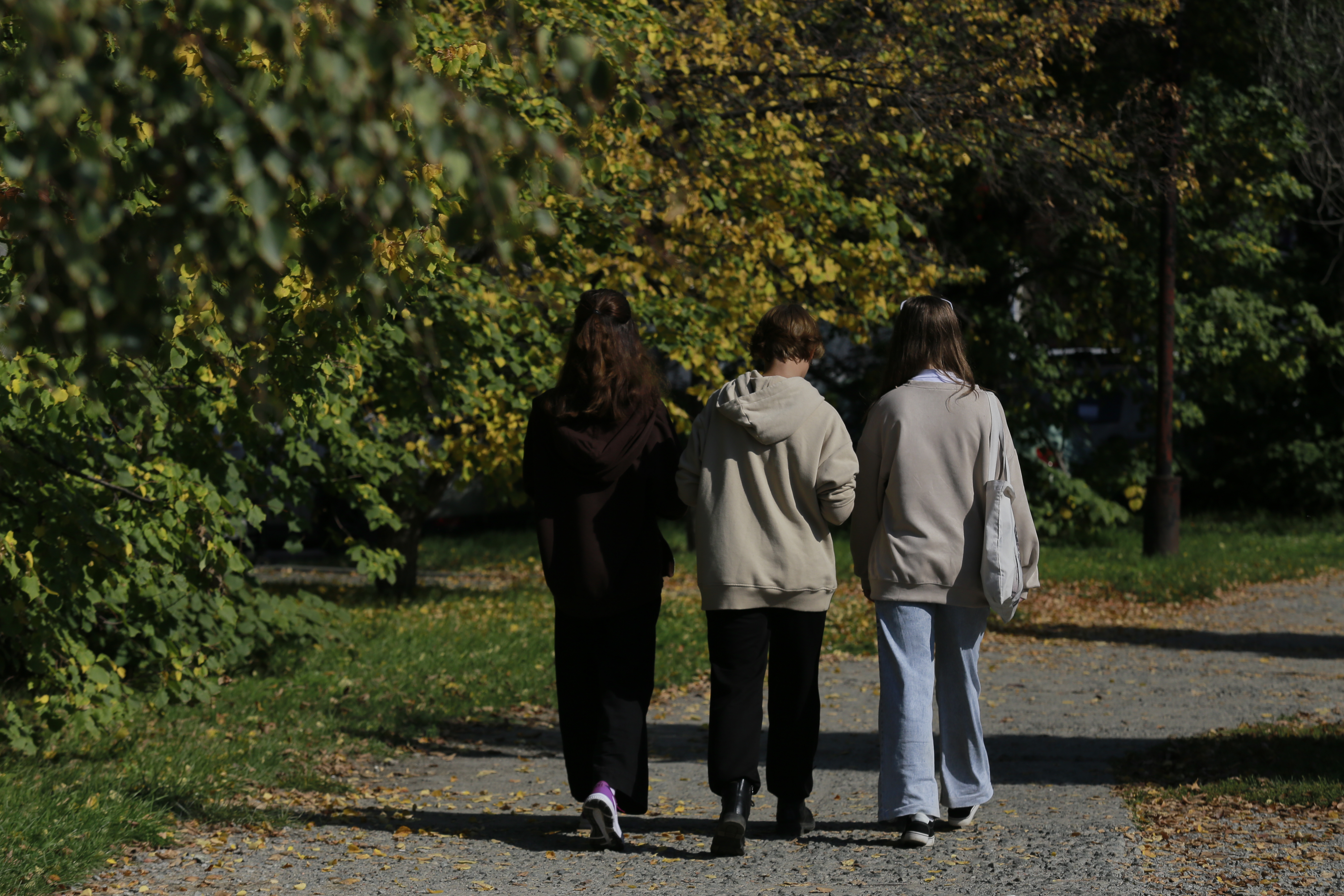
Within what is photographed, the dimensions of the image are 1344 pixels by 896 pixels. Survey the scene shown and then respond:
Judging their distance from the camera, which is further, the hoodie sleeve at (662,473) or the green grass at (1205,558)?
the green grass at (1205,558)

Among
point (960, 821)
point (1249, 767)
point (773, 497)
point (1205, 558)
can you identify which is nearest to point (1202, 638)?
point (1249, 767)

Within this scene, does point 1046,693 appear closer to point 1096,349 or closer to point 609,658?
point 609,658

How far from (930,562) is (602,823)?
1347 millimetres

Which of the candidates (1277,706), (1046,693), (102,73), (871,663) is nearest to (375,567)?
(871,663)

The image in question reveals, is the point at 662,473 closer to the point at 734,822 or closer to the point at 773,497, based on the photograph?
the point at 773,497

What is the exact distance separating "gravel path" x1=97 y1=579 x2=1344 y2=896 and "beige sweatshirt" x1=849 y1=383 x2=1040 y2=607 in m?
0.85

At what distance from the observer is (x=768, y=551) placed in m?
4.52

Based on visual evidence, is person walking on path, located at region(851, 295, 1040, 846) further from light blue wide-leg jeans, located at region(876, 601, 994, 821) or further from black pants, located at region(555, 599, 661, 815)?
black pants, located at region(555, 599, 661, 815)

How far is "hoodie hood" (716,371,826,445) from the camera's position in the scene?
4496mm

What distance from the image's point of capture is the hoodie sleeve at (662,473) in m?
4.73

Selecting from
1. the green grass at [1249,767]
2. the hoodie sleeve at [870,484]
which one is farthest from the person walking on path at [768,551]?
the green grass at [1249,767]

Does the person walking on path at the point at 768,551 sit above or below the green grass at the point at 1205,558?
above

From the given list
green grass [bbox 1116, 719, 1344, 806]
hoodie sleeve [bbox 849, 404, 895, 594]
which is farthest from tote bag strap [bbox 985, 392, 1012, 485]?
green grass [bbox 1116, 719, 1344, 806]

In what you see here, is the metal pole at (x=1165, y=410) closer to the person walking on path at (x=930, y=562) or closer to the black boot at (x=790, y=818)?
the person walking on path at (x=930, y=562)
